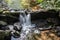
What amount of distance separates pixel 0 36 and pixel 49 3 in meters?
6.08

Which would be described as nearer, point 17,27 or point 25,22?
point 17,27

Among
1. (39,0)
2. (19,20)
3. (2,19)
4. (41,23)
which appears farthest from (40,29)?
(39,0)

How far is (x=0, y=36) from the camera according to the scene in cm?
984

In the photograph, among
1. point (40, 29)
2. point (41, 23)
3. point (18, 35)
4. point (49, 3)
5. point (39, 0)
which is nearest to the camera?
point (18, 35)

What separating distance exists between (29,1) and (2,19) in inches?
195

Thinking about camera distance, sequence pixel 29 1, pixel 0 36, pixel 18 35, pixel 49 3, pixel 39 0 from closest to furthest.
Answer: pixel 0 36
pixel 18 35
pixel 49 3
pixel 39 0
pixel 29 1

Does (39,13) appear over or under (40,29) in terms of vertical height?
over

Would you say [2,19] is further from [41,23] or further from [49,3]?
[49,3]

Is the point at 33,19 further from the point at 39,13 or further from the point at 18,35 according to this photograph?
the point at 18,35

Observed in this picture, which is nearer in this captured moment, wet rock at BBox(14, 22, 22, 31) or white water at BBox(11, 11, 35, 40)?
wet rock at BBox(14, 22, 22, 31)

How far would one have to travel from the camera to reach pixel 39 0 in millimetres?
15734

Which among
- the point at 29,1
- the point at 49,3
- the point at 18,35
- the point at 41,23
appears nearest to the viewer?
the point at 18,35

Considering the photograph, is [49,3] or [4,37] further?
[49,3]

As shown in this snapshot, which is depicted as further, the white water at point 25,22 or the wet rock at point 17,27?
the white water at point 25,22
